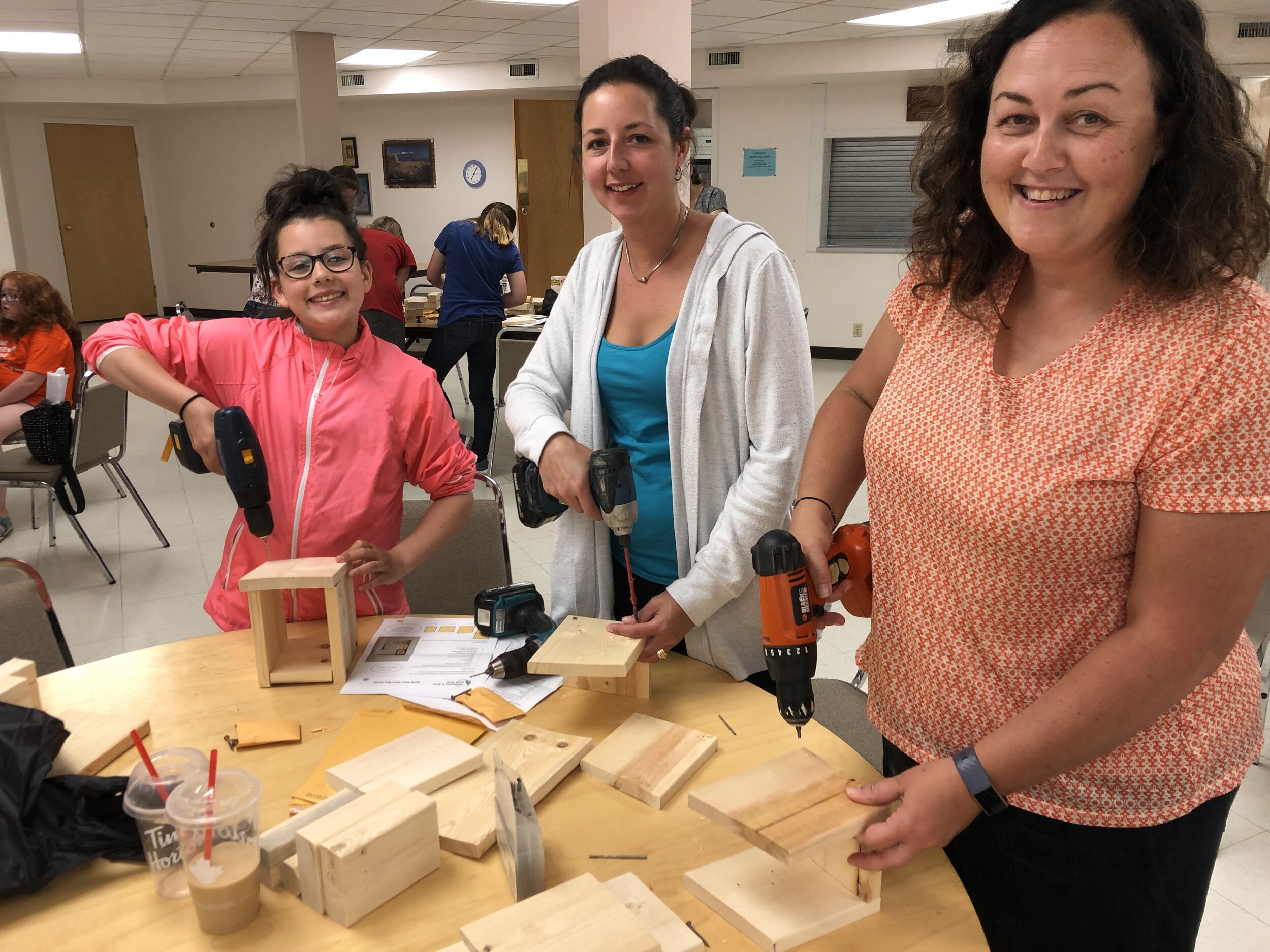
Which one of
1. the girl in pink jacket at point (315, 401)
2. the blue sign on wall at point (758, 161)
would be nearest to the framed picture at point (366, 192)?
the blue sign on wall at point (758, 161)

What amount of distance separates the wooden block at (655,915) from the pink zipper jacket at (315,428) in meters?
1.00

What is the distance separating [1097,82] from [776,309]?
0.66 m

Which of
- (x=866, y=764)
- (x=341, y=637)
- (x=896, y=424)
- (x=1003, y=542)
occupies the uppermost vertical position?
(x=896, y=424)

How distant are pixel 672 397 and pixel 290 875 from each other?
0.94m

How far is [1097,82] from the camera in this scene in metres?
0.98

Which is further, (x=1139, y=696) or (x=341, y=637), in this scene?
(x=341, y=637)

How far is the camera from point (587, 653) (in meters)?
1.44

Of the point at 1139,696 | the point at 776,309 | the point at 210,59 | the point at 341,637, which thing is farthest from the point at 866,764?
the point at 210,59

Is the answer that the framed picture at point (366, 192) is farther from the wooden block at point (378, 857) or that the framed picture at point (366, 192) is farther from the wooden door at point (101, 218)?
the wooden block at point (378, 857)

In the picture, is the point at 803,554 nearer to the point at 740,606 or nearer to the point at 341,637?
the point at 740,606

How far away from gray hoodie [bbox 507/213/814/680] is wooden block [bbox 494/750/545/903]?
55 cm

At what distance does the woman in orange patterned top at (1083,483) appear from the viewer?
95cm

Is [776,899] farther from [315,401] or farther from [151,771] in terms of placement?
[315,401]

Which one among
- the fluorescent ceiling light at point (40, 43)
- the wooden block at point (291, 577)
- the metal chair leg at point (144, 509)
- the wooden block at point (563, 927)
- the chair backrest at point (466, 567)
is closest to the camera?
the wooden block at point (563, 927)
